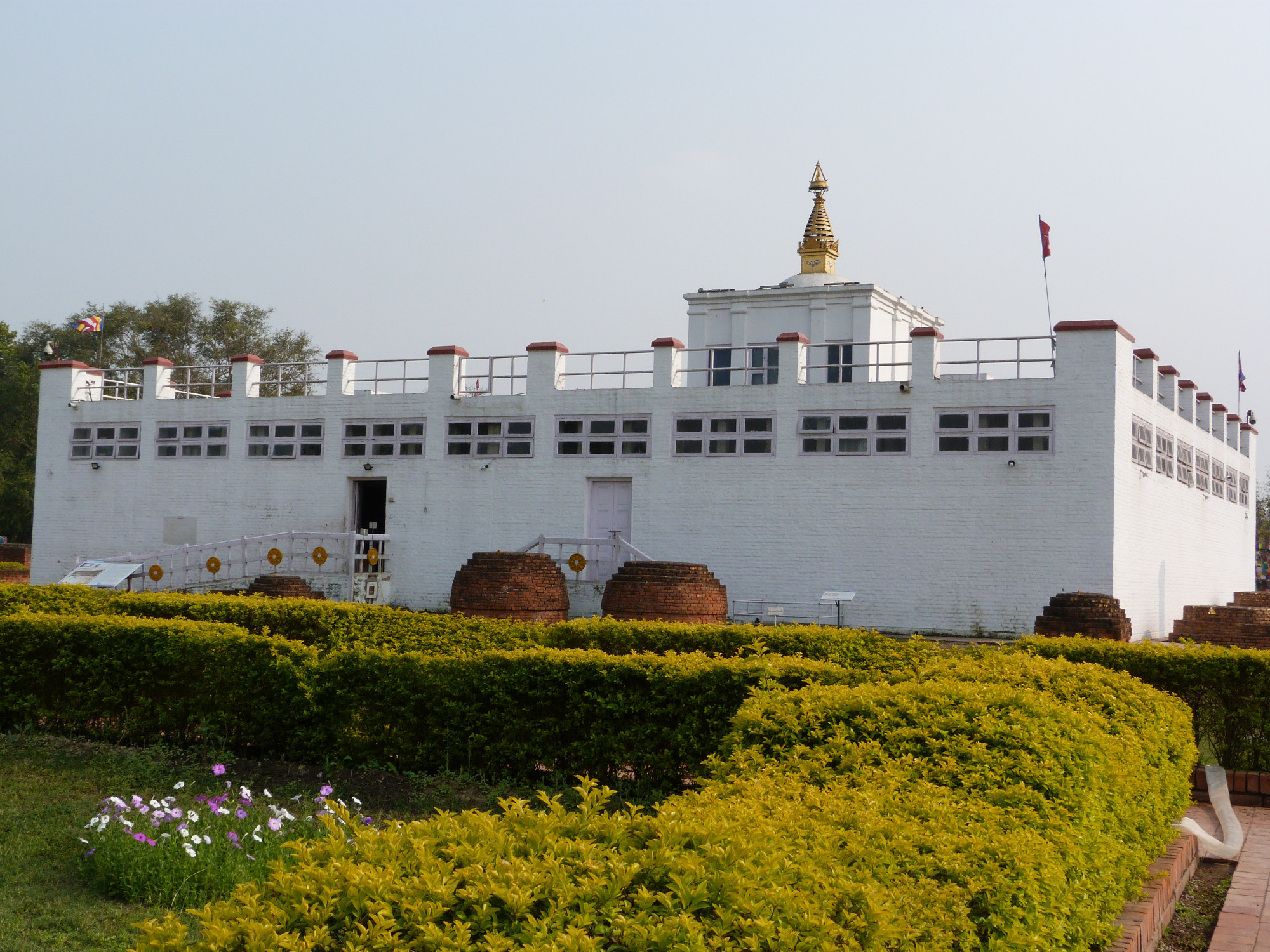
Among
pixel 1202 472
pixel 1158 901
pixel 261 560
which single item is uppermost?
pixel 1202 472

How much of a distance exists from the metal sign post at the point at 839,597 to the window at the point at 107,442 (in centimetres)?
1756

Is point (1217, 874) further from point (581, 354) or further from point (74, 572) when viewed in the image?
point (74, 572)

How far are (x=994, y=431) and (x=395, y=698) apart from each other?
54.9 ft

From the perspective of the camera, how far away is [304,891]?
2861mm

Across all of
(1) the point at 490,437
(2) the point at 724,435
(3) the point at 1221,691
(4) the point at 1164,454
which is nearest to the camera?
(3) the point at 1221,691

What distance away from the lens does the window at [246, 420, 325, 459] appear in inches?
1065

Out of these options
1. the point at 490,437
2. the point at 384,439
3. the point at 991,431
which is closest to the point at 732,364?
the point at 490,437

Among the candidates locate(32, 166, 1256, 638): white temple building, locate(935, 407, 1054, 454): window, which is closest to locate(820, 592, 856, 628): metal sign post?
locate(32, 166, 1256, 638): white temple building

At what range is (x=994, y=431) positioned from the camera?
870 inches

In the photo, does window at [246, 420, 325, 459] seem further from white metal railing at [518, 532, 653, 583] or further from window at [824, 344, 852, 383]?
window at [824, 344, 852, 383]

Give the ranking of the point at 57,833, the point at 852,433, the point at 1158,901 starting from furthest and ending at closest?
the point at 852,433 < the point at 57,833 < the point at 1158,901

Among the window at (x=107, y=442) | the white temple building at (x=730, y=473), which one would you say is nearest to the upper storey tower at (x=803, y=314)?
the white temple building at (x=730, y=473)

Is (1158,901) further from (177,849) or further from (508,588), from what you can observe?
(508,588)

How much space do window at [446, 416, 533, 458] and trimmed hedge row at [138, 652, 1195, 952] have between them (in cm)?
2057
